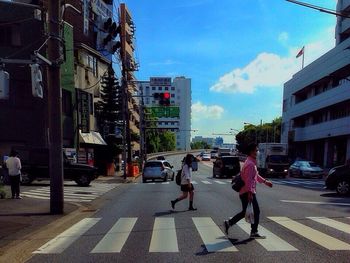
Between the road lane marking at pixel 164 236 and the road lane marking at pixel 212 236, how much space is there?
605mm

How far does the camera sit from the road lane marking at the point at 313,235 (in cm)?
986

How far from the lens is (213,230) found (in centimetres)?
1197

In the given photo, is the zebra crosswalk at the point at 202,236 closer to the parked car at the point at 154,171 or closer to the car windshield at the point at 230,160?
the parked car at the point at 154,171

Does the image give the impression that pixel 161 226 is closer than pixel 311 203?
Yes

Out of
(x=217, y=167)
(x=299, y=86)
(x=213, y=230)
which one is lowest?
(x=217, y=167)

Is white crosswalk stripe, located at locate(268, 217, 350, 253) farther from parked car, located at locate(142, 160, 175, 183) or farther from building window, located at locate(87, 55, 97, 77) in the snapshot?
building window, located at locate(87, 55, 97, 77)

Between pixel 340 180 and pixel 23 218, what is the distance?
584 inches

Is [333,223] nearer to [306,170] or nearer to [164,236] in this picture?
[164,236]

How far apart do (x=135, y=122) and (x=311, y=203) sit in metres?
93.1

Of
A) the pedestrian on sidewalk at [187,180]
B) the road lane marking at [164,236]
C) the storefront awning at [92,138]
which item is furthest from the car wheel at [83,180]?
the road lane marking at [164,236]

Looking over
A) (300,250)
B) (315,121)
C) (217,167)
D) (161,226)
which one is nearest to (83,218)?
(161,226)

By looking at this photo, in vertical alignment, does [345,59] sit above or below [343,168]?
above

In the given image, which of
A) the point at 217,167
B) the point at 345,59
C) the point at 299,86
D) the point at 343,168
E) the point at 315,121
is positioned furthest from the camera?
the point at 299,86

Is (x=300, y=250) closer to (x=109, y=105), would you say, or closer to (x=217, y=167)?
(x=217, y=167)
